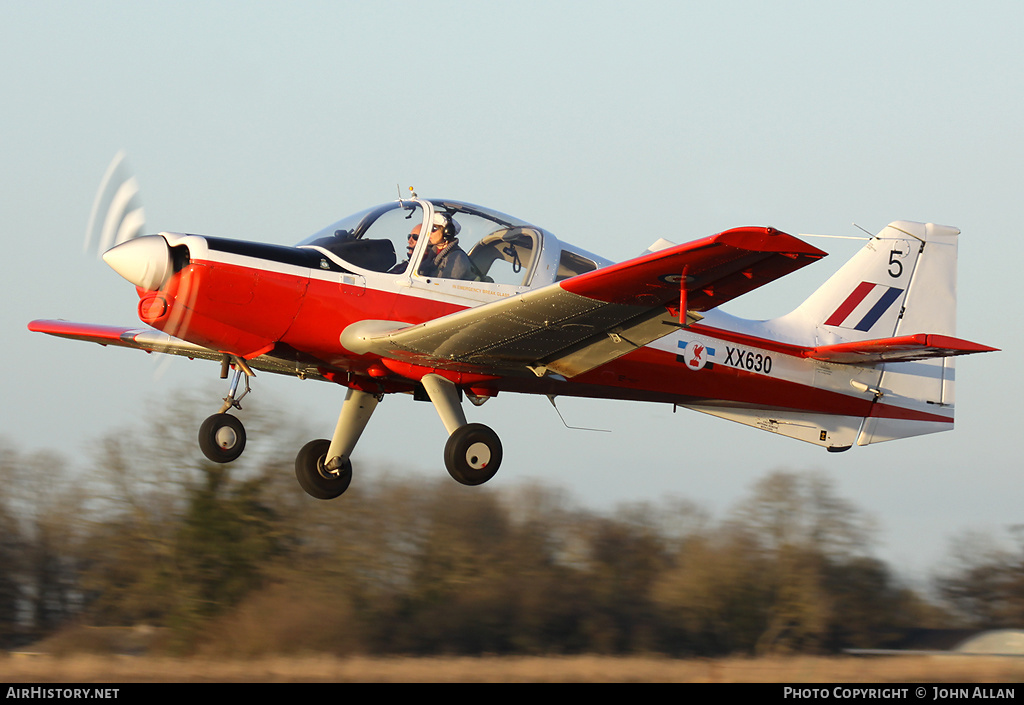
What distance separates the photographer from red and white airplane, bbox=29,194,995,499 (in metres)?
7.75

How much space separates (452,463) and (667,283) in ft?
7.94

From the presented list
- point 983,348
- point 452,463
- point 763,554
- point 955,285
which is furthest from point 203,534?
point 983,348

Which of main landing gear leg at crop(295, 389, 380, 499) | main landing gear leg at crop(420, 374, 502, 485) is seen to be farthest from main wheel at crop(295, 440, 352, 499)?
main landing gear leg at crop(420, 374, 502, 485)

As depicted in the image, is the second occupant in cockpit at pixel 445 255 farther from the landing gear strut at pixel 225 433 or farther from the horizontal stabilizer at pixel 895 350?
the horizontal stabilizer at pixel 895 350

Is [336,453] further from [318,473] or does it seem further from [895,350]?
[895,350]

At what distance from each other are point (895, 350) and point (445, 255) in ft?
Result: 14.0

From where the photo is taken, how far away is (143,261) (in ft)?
25.6

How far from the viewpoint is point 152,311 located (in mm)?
7977

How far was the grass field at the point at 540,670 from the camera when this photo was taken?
11375 millimetres

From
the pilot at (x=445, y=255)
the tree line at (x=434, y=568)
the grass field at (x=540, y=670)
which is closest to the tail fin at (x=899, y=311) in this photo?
the grass field at (x=540, y=670)

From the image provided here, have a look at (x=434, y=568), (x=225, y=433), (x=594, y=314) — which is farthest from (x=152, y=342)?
(x=434, y=568)

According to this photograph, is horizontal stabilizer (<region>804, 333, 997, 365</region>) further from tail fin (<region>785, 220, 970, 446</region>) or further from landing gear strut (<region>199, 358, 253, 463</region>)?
landing gear strut (<region>199, 358, 253, 463</region>)

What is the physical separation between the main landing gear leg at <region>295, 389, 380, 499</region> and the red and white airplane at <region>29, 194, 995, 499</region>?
1 centimetres
